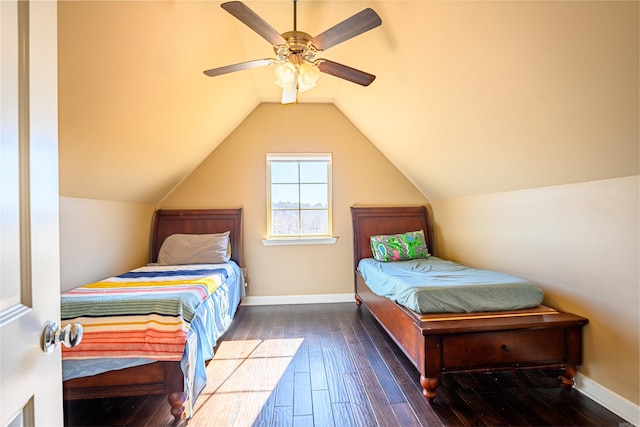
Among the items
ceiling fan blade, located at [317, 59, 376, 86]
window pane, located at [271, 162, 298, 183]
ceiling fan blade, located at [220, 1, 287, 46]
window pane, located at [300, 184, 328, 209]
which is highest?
ceiling fan blade, located at [220, 1, 287, 46]

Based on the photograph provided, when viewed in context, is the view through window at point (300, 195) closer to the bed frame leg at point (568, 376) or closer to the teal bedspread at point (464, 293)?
the teal bedspread at point (464, 293)

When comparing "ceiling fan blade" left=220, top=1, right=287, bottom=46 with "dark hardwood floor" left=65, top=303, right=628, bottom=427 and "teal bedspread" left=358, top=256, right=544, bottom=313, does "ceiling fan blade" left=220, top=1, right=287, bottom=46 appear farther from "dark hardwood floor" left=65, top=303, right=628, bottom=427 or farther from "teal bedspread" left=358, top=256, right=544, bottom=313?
"dark hardwood floor" left=65, top=303, right=628, bottom=427

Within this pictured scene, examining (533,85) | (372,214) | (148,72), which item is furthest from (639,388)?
(148,72)

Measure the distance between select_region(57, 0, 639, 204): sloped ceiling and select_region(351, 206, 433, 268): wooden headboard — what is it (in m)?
0.82

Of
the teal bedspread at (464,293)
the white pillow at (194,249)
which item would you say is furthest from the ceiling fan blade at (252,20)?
the white pillow at (194,249)

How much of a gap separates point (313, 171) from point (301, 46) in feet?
7.09

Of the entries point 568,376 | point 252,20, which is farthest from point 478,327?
point 252,20

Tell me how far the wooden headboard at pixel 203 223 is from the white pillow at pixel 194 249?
0.53 feet

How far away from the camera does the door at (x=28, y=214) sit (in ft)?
1.82

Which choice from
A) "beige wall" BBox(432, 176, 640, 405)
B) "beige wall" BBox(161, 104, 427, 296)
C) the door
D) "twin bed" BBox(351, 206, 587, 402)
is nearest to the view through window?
"beige wall" BBox(161, 104, 427, 296)

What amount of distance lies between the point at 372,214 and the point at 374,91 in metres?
1.55

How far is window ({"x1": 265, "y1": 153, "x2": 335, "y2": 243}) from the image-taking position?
3783 millimetres

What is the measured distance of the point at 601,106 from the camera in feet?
4.72

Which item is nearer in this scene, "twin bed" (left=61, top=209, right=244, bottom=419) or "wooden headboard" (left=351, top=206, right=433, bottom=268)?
"twin bed" (left=61, top=209, right=244, bottom=419)
